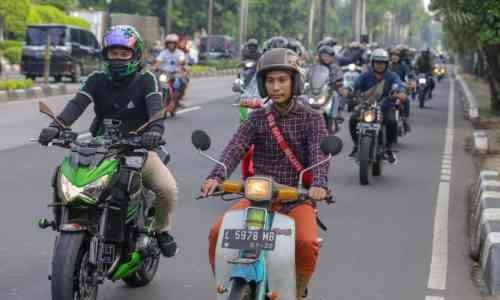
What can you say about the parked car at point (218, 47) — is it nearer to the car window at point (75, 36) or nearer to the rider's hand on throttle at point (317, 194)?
the car window at point (75, 36)

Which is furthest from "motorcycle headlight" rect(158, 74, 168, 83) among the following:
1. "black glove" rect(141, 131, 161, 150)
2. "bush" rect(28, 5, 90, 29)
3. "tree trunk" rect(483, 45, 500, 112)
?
"bush" rect(28, 5, 90, 29)

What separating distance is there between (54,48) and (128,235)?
25652 mm

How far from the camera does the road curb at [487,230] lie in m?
6.98

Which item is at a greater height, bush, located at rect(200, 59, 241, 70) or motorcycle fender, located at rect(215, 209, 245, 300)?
motorcycle fender, located at rect(215, 209, 245, 300)

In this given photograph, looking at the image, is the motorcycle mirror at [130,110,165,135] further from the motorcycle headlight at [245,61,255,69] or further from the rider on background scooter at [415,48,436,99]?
the rider on background scooter at [415,48,436,99]

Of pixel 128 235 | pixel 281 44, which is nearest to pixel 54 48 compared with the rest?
pixel 281 44

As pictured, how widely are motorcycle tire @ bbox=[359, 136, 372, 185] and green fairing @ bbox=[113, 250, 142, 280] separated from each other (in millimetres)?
6435

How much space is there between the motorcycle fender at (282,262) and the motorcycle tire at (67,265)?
1.06 meters

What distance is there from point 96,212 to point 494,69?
21467 mm

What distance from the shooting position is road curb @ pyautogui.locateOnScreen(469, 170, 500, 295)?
6.98 m

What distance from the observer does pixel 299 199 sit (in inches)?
197

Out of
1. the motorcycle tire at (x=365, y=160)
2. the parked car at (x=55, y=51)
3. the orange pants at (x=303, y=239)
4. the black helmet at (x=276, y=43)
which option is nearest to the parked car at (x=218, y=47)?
the parked car at (x=55, y=51)

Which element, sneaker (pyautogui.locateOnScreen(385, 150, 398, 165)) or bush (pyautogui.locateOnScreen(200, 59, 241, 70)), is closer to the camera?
sneaker (pyautogui.locateOnScreen(385, 150, 398, 165))

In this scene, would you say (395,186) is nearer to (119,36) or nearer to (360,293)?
(360,293)
